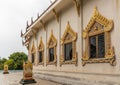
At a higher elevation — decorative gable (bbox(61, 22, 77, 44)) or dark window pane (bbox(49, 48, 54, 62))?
decorative gable (bbox(61, 22, 77, 44))

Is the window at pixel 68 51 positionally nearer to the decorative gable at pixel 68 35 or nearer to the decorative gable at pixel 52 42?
the decorative gable at pixel 68 35

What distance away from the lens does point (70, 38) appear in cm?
1380

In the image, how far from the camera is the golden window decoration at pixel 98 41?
32.9 feet

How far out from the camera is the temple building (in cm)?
987

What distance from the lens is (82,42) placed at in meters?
12.3

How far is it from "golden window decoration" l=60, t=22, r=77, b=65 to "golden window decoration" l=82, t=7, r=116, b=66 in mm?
1307

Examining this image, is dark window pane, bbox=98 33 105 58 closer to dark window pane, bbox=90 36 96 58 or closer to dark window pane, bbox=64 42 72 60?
dark window pane, bbox=90 36 96 58

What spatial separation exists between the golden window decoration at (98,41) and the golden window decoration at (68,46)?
1.31m

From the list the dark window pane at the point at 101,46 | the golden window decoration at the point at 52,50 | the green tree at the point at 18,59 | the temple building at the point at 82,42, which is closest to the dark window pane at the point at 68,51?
the temple building at the point at 82,42

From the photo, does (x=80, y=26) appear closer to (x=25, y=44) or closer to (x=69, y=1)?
(x=69, y=1)

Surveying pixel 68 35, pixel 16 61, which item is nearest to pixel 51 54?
pixel 68 35

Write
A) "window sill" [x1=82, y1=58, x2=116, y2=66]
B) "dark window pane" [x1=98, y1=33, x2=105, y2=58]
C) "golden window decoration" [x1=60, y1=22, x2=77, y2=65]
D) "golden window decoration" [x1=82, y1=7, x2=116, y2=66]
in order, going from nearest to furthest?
"window sill" [x1=82, y1=58, x2=116, y2=66], "golden window decoration" [x1=82, y1=7, x2=116, y2=66], "dark window pane" [x1=98, y1=33, x2=105, y2=58], "golden window decoration" [x1=60, y1=22, x2=77, y2=65]

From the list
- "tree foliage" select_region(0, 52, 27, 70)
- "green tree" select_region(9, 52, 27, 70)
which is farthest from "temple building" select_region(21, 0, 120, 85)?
"green tree" select_region(9, 52, 27, 70)

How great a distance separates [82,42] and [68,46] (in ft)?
6.71
